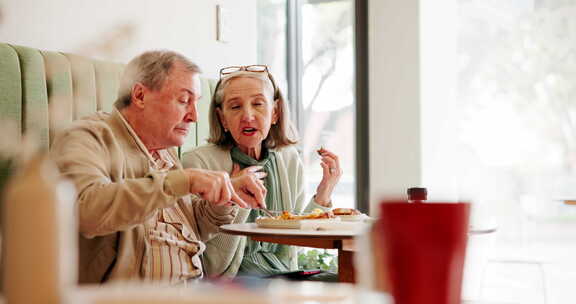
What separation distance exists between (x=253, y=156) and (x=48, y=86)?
81cm

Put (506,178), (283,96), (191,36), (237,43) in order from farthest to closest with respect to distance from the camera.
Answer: (506,178) → (237,43) → (191,36) → (283,96)

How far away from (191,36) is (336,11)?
1.50 metres

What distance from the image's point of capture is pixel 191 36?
3.01m

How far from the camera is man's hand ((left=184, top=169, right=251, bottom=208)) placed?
150 centimetres

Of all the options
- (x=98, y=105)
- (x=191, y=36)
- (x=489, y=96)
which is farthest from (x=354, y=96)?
(x=98, y=105)

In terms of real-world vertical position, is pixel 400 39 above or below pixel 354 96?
above

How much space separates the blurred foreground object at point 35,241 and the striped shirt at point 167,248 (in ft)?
4.31

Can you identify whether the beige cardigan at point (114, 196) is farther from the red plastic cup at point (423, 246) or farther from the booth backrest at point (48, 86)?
the red plastic cup at point (423, 246)

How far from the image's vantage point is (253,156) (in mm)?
2605

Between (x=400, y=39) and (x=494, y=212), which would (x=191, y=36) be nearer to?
(x=400, y=39)

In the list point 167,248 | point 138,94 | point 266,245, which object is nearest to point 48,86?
point 138,94

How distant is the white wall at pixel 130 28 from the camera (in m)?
2.17

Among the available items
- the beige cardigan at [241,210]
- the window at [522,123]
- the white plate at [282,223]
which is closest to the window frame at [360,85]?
the window at [522,123]

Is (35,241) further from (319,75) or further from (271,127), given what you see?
(319,75)
